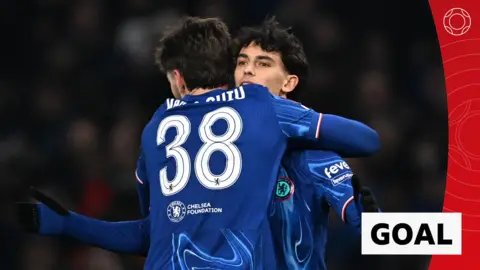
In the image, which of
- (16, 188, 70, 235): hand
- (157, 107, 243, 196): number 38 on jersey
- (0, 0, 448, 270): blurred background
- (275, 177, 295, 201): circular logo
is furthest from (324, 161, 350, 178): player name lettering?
(0, 0, 448, 270): blurred background

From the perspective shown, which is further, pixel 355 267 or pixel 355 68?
pixel 355 68

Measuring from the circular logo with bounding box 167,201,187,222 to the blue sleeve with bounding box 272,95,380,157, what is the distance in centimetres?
51

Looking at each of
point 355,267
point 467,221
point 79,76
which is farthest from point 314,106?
point 467,221

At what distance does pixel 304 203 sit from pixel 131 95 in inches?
155

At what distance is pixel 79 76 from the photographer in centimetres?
850

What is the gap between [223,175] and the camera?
4207 millimetres

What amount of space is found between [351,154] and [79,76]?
458cm

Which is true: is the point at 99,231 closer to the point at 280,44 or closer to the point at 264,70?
the point at 264,70

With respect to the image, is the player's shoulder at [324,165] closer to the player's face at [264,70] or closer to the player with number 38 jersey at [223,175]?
the player with number 38 jersey at [223,175]

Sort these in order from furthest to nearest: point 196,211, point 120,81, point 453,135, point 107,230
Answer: point 120,81 < point 453,135 < point 107,230 < point 196,211

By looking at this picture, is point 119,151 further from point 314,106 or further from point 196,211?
point 196,211

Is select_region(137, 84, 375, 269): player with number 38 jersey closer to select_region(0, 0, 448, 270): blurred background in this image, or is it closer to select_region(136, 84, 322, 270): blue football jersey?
select_region(136, 84, 322, 270): blue football jersey

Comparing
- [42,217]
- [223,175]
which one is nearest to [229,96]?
[223,175]

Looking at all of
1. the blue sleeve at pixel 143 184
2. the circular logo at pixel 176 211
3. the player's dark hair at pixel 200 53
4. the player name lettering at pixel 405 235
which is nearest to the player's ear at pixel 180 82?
the player's dark hair at pixel 200 53
